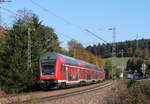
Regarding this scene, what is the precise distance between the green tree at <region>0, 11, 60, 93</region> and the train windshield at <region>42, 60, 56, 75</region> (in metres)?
1.73

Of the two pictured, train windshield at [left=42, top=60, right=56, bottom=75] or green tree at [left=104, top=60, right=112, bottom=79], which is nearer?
train windshield at [left=42, top=60, right=56, bottom=75]

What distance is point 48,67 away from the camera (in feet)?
97.5

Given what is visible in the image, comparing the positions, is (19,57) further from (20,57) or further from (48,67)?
(48,67)

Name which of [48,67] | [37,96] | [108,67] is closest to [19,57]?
[48,67]

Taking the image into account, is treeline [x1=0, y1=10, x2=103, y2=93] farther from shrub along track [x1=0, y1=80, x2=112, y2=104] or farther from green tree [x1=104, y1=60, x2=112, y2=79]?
green tree [x1=104, y1=60, x2=112, y2=79]

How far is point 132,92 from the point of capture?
12258mm

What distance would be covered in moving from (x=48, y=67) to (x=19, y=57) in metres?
3.17

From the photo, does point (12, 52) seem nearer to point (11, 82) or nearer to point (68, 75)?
point (11, 82)

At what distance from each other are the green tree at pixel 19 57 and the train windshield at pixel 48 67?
1.73 m

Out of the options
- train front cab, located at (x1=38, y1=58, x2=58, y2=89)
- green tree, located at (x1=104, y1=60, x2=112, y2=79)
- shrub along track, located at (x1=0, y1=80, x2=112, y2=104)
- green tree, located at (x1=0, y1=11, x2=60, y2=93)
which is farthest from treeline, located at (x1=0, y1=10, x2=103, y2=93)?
green tree, located at (x1=104, y1=60, x2=112, y2=79)

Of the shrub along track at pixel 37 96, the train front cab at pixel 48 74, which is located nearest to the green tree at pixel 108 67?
the train front cab at pixel 48 74

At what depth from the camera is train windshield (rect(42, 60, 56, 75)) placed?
29.5 meters

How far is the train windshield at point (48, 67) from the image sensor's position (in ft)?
96.7

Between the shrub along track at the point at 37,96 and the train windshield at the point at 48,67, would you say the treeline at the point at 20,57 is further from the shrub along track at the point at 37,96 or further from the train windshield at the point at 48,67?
the shrub along track at the point at 37,96
